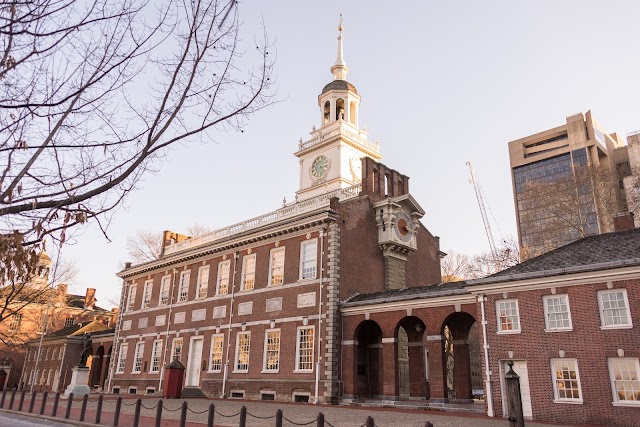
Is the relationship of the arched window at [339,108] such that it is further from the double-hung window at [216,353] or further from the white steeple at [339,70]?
the double-hung window at [216,353]

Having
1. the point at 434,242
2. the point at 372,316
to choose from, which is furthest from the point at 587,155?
the point at 372,316

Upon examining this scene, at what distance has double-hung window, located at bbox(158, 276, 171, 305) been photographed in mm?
38375

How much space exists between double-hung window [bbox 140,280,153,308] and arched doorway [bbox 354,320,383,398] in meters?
20.0

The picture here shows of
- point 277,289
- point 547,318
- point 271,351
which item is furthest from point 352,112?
point 547,318

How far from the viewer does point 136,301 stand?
41.7 m

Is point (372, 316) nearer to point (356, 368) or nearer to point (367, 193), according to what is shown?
point (356, 368)

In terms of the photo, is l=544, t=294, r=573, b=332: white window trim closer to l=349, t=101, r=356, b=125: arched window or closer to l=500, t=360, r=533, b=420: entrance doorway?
l=500, t=360, r=533, b=420: entrance doorway

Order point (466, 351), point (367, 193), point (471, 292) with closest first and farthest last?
point (471, 292) → point (466, 351) → point (367, 193)

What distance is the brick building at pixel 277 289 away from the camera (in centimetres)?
2705

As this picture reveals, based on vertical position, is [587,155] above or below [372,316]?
above

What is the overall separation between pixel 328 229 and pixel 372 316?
543 cm

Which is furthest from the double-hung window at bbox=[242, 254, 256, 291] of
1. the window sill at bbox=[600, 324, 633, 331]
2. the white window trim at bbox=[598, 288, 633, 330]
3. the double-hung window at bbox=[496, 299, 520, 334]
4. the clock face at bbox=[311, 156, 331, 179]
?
the window sill at bbox=[600, 324, 633, 331]

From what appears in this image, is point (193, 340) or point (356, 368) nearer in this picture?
point (356, 368)

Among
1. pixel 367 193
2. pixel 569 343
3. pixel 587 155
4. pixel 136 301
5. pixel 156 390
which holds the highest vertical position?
pixel 587 155
